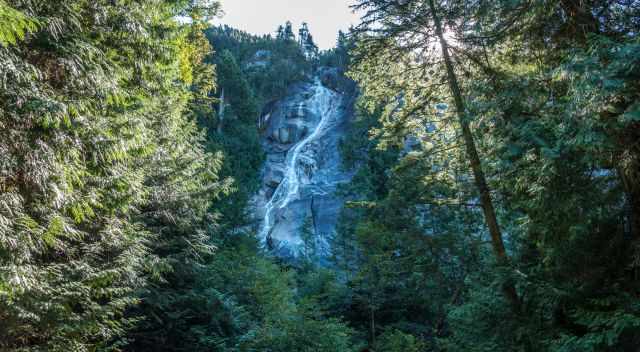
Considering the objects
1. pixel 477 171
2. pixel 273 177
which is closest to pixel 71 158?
pixel 477 171

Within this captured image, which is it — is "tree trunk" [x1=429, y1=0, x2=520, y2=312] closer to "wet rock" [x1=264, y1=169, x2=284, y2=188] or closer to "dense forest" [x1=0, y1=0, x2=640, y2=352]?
"dense forest" [x1=0, y1=0, x2=640, y2=352]

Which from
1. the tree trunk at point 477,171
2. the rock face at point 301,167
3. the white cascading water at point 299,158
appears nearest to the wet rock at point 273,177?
the rock face at point 301,167

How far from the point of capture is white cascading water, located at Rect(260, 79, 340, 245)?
35.7m

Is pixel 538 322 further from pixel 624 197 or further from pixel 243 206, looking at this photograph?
pixel 243 206

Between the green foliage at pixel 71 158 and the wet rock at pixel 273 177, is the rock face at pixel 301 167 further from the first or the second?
the green foliage at pixel 71 158

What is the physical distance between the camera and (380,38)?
749 centimetres

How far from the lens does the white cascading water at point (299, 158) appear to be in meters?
35.7

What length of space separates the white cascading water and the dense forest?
23165 mm

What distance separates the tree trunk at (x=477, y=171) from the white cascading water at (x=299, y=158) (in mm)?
26909

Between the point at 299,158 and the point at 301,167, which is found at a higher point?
the point at 299,158

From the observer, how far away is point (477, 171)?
22.2 ft

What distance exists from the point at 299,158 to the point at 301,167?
1.65 meters

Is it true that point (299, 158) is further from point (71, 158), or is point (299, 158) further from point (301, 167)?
point (71, 158)

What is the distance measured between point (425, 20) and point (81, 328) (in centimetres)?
757
